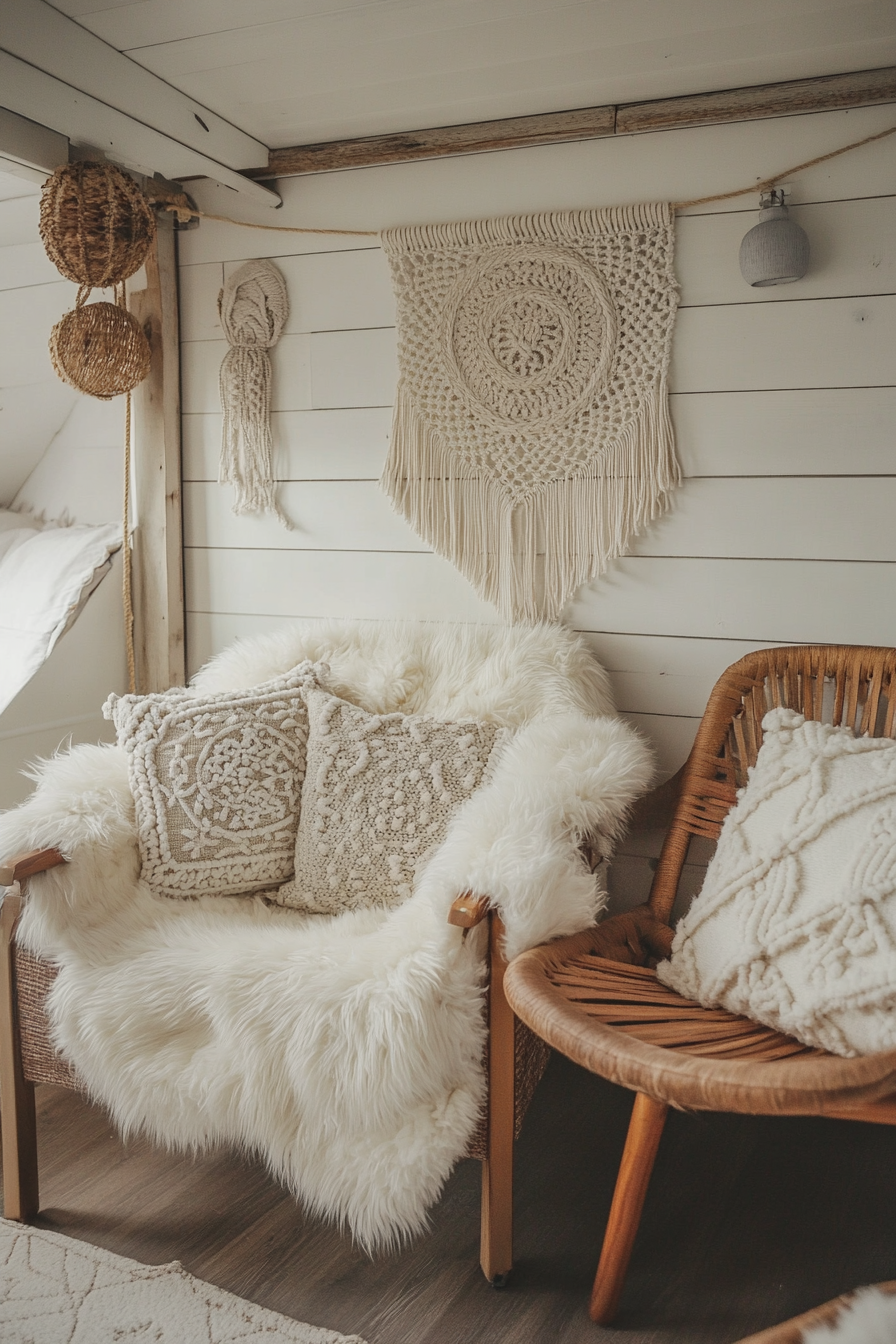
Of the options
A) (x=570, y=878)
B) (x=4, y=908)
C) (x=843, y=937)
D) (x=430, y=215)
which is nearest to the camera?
(x=843, y=937)

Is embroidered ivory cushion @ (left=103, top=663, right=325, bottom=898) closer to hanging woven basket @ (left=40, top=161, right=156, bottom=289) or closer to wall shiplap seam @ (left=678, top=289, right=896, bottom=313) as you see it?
hanging woven basket @ (left=40, top=161, right=156, bottom=289)

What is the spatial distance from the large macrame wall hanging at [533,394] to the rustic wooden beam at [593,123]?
6.3 inches

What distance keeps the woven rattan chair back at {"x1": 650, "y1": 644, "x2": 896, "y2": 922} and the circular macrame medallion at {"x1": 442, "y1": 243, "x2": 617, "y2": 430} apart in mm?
673

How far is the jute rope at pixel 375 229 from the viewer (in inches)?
70.2

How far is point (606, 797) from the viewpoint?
1561 mm

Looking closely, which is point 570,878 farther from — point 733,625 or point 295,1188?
point 733,625

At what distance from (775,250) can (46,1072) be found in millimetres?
1903

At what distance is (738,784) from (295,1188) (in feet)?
3.32

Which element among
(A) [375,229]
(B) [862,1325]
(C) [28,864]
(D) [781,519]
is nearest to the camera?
(B) [862,1325]

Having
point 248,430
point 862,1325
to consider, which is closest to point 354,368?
point 248,430

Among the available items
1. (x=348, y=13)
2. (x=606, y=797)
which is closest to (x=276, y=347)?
(x=348, y=13)

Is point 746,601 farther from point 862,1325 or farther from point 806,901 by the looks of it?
point 862,1325

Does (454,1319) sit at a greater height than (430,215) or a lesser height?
lesser

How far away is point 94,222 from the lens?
1901 mm
